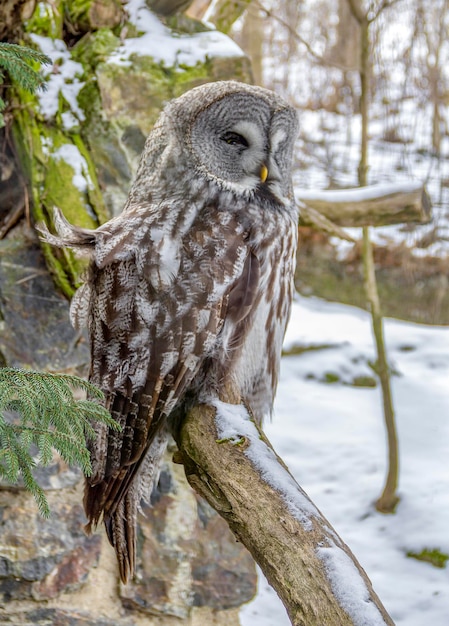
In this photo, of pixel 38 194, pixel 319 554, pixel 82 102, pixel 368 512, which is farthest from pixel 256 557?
pixel 368 512

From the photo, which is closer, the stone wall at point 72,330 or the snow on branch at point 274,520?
the snow on branch at point 274,520

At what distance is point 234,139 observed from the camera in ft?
6.83

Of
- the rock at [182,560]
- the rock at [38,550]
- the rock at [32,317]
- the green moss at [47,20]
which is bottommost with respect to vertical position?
the rock at [182,560]

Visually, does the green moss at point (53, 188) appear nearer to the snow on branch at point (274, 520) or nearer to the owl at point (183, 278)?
the owl at point (183, 278)

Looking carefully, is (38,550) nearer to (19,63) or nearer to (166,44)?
(19,63)

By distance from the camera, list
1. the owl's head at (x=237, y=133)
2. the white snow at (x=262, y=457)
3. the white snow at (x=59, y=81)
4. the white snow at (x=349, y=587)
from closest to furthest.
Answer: the white snow at (x=349, y=587) → the white snow at (x=262, y=457) → the owl's head at (x=237, y=133) → the white snow at (x=59, y=81)

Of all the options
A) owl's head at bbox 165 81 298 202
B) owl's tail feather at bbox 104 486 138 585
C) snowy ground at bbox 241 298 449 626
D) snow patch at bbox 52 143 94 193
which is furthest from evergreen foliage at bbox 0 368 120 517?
snowy ground at bbox 241 298 449 626

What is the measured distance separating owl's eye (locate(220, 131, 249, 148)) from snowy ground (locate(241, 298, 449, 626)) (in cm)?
216

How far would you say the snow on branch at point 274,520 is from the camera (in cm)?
127

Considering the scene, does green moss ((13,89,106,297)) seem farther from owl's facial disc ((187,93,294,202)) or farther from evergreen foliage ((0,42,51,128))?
evergreen foliage ((0,42,51,128))

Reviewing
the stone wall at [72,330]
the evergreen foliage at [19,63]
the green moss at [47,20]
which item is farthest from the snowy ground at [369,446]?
the evergreen foliage at [19,63]

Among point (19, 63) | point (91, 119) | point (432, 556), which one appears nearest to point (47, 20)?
point (91, 119)

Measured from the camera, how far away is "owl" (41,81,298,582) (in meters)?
1.86

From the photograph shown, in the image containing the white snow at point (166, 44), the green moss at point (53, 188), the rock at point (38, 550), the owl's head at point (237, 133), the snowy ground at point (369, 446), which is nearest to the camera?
the owl's head at point (237, 133)
